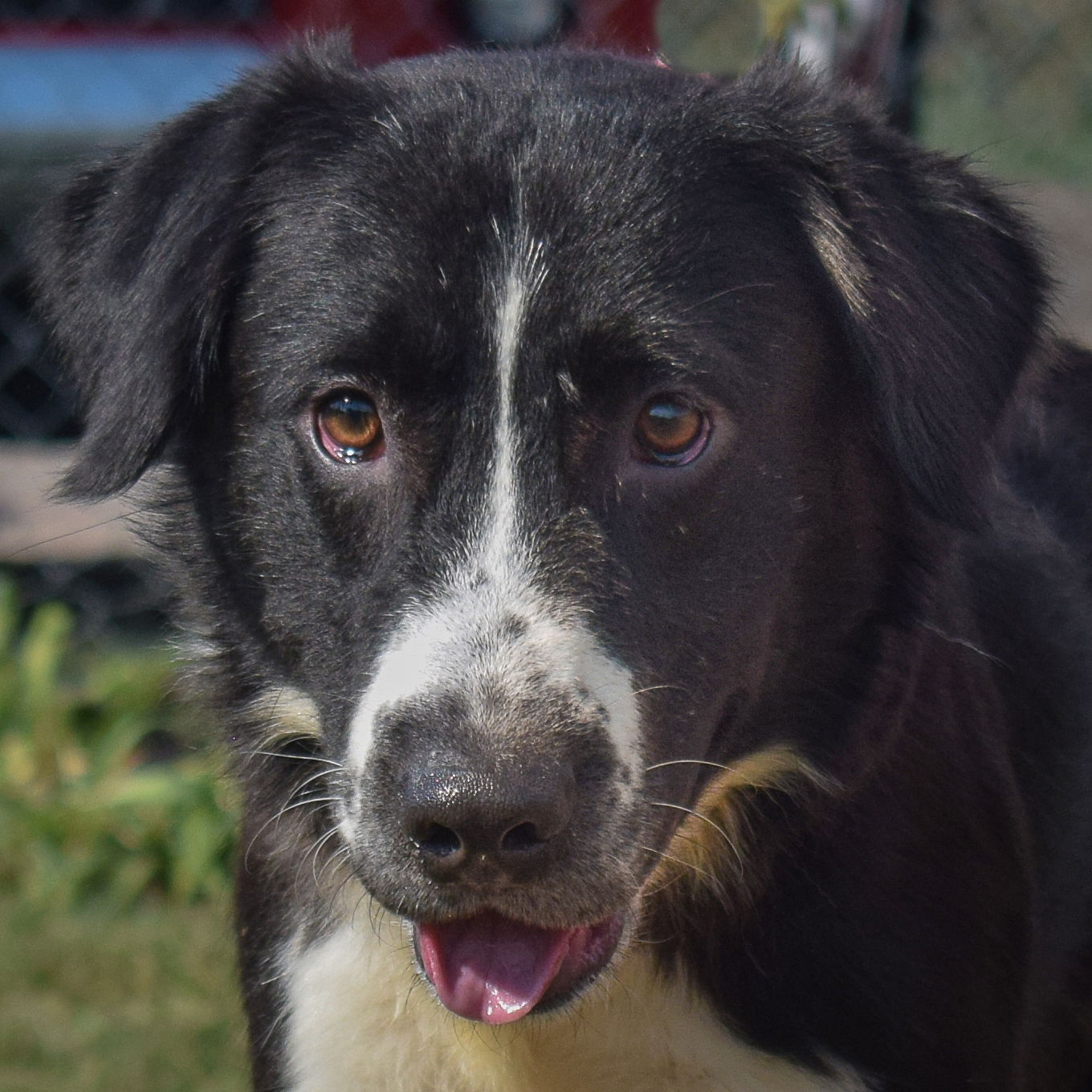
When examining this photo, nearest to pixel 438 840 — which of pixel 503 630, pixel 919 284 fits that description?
pixel 503 630

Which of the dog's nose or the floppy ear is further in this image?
the floppy ear

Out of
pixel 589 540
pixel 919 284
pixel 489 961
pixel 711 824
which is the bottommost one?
pixel 489 961

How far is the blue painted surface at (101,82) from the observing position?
4.75 metres

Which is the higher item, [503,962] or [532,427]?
[532,427]

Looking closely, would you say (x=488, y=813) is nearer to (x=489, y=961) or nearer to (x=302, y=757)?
(x=489, y=961)

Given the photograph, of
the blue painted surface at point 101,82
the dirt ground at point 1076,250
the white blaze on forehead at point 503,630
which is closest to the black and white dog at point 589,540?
the white blaze on forehead at point 503,630

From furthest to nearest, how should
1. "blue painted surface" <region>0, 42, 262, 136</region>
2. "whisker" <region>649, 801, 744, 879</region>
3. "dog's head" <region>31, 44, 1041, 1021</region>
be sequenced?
"blue painted surface" <region>0, 42, 262, 136</region>
"whisker" <region>649, 801, 744, 879</region>
"dog's head" <region>31, 44, 1041, 1021</region>

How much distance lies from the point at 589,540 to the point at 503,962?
0.54 metres

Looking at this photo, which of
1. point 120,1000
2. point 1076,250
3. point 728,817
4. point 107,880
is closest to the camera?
point 728,817

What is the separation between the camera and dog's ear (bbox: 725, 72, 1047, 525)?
7.55 feet

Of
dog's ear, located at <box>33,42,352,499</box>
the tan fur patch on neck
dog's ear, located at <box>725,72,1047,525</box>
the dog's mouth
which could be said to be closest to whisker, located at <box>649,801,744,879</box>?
the tan fur patch on neck

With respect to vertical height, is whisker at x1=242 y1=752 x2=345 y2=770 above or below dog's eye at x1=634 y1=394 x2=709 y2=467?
below

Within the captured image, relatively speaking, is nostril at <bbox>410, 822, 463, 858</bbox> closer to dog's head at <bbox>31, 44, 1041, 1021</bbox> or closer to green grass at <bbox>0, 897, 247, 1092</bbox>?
dog's head at <bbox>31, 44, 1041, 1021</bbox>

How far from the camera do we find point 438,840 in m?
1.98
